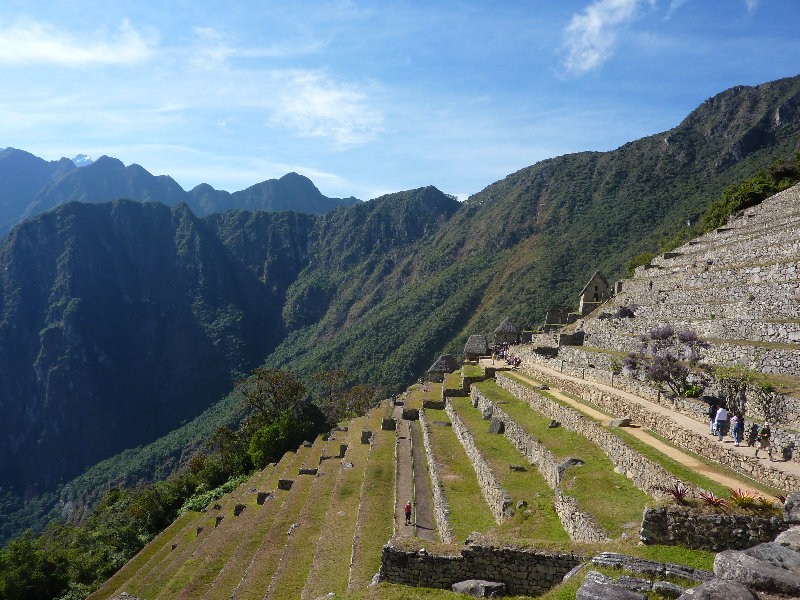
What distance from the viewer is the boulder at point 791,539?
19.3ft

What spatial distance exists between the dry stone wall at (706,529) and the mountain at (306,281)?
177ft

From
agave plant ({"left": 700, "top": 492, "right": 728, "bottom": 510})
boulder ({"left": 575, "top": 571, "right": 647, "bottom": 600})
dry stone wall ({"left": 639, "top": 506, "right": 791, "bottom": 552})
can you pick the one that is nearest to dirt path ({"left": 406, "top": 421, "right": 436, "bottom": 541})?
dry stone wall ({"left": 639, "top": 506, "right": 791, "bottom": 552})

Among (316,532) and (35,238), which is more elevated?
(35,238)

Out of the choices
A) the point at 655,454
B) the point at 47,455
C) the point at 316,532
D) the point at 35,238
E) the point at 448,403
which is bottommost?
the point at 47,455

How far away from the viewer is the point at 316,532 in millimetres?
17203

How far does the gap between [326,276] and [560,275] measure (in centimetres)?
11433

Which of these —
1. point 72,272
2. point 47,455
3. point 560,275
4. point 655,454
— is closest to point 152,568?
point 655,454

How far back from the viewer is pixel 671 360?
14.9m

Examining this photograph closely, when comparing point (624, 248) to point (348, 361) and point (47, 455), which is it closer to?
point (348, 361)

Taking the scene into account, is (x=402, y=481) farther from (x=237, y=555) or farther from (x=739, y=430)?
(x=739, y=430)

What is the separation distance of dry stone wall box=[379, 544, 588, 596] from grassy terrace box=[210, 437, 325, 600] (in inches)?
263

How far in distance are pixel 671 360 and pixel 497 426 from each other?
6.09 metres

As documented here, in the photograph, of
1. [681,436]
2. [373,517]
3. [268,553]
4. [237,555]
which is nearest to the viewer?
[681,436]

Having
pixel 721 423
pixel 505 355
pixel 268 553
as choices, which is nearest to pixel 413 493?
pixel 268 553
